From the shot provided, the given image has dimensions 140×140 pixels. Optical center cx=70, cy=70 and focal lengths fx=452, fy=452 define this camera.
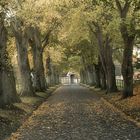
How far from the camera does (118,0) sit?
2755 cm

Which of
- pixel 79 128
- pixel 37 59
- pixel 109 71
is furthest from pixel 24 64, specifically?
pixel 79 128

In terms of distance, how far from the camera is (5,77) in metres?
23.8

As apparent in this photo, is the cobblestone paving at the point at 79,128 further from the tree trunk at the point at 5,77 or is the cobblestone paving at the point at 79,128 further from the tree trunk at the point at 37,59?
the tree trunk at the point at 37,59

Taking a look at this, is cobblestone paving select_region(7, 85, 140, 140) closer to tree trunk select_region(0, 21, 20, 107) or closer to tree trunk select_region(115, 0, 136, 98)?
tree trunk select_region(0, 21, 20, 107)

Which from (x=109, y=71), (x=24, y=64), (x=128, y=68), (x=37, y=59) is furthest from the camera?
(x=37, y=59)

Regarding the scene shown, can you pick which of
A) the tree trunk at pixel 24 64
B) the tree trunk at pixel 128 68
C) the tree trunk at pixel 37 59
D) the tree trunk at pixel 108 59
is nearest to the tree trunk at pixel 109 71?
the tree trunk at pixel 108 59

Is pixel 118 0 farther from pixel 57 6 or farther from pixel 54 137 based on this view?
pixel 54 137

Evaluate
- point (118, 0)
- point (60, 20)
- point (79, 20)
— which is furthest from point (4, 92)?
point (60, 20)

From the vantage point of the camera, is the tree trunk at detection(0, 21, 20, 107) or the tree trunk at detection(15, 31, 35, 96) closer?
the tree trunk at detection(0, 21, 20, 107)

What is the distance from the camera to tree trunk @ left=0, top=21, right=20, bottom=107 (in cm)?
2238

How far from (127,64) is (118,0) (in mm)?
4354

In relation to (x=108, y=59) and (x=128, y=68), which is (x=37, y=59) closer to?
(x=108, y=59)

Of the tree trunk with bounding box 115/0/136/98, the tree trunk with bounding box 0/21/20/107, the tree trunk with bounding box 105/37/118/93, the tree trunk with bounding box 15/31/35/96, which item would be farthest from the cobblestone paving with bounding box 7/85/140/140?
the tree trunk with bounding box 105/37/118/93

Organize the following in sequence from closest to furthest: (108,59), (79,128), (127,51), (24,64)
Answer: (79,128)
(127,51)
(24,64)
(108,59)
